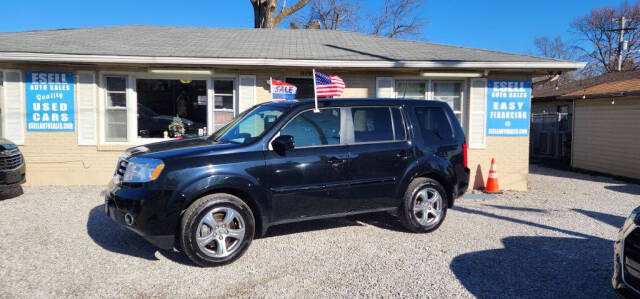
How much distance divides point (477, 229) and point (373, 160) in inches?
76.0

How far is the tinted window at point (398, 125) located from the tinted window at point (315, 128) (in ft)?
2.66

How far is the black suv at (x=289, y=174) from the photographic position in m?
4.17

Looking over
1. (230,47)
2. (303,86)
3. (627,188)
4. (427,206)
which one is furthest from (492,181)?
(230,47)

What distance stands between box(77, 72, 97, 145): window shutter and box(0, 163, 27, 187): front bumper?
5.15 feet

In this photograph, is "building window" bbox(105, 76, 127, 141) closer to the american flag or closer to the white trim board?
the white trim board

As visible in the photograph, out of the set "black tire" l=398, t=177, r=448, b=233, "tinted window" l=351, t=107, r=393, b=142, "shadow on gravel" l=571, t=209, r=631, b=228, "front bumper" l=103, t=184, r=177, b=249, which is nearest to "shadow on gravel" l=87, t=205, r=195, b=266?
"front bumper" l=103, t=184, r=177, b=249

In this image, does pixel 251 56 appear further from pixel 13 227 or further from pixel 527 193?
pixel 527 193

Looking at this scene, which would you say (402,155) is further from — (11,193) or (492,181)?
(11,193)

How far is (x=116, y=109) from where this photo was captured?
8984 millimetres

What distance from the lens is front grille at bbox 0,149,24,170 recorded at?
6859 mm

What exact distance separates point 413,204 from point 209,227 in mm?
2576

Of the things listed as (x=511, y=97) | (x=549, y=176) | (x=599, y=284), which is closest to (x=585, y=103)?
(x=549, y=176)

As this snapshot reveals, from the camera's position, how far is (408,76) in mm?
9344

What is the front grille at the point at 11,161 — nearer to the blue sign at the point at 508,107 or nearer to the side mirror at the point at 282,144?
the side mirror at the point at 282,144
